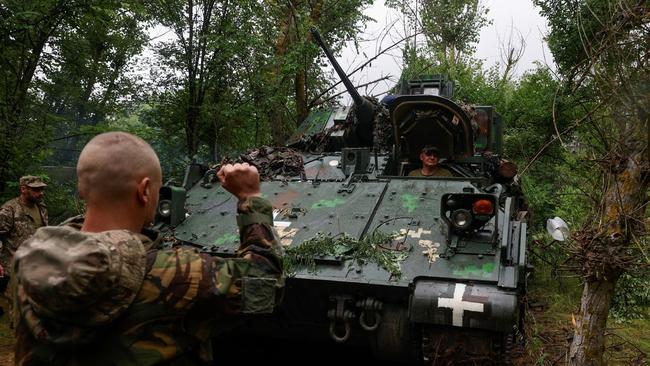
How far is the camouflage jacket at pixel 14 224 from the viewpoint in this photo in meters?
6.36

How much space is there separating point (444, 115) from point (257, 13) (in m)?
5.83

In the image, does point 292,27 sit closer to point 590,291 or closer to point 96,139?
point 590,291

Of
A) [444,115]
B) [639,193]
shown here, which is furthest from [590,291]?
[444,115]

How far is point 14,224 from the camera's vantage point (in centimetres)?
640

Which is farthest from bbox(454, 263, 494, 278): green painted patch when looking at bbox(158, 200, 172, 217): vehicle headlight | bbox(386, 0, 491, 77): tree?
bbox(386, 0, 491, 77): tree

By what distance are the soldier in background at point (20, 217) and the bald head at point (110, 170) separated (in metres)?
5.20

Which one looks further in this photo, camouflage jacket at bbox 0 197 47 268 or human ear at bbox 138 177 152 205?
camouflage jacket at bbox 0 197 47 268

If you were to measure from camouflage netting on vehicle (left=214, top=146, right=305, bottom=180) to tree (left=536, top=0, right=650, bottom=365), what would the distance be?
3.03 meters

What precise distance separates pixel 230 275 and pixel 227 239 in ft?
10.6

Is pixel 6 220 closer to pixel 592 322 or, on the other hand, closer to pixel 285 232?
pixel 285 232

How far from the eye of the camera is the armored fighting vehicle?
3.73 m

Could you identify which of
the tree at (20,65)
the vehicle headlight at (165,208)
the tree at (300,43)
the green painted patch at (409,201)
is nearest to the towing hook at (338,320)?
the green painted patch at (409,201)

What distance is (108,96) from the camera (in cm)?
1477

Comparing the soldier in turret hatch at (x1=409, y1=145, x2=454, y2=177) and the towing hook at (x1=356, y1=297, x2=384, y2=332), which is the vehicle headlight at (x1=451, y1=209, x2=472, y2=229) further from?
the soldier in turret hatch at (x1=409, y1=145, x2=454, y2=177)
